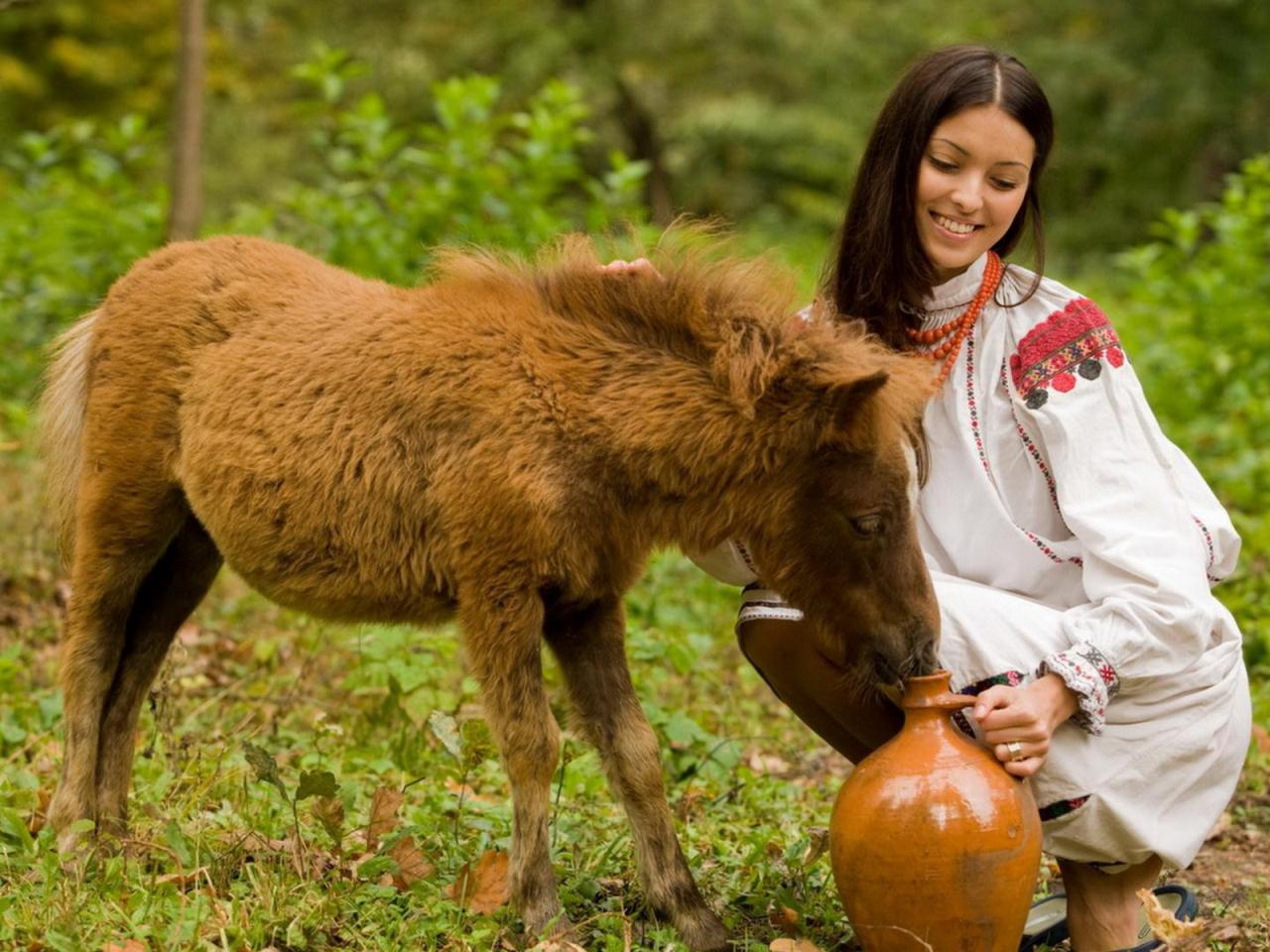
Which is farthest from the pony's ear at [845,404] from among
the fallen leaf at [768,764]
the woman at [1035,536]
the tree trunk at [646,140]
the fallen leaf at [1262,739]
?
the tree trunk at [646,140]

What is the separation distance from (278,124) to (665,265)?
18264 millimetres

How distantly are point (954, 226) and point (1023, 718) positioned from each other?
130 centimetres

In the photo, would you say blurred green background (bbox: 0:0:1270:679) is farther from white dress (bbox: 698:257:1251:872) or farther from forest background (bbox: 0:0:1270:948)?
white dress (bbox: 698:257:1251:872)

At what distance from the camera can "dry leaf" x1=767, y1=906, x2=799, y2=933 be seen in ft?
12.4

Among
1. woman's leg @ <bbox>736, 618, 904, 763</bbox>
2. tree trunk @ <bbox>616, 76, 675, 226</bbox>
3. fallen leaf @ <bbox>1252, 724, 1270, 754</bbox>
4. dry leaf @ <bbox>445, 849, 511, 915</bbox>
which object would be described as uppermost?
woman's leg @ <bbox>736, 618, 904, 763</bbox>

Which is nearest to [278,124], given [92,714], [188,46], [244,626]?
[188,46]

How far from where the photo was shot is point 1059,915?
4051mm

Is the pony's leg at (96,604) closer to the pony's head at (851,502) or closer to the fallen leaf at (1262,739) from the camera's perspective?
the pony's head at (851,502)

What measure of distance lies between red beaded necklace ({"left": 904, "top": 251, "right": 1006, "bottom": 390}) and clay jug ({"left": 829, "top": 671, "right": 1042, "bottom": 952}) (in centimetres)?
92

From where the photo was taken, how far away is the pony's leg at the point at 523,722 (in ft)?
11.4

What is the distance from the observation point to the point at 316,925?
3.48 m

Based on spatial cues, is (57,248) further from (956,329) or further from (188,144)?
(956,329)

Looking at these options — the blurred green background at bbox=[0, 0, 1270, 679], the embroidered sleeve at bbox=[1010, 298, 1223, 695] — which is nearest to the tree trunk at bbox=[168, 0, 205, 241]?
the blurred green background at bbox=[0, 0, 1270, 679]

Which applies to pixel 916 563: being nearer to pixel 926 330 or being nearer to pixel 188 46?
pixel 926 330
